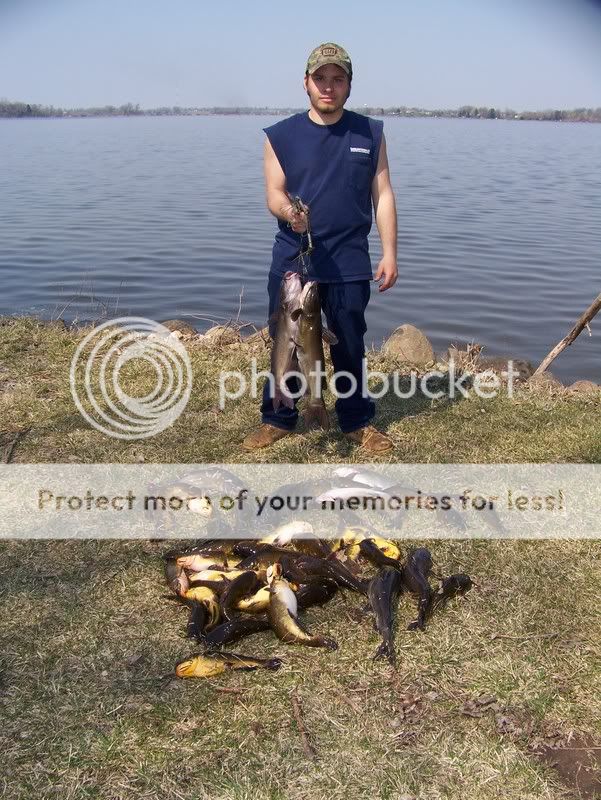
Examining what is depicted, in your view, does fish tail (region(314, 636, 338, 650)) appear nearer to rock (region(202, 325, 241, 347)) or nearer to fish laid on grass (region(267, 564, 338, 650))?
fish laid on grass (region(267, 564, 338, 650))

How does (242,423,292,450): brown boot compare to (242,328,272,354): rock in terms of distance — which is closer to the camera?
(242,423,292,450): brown boot

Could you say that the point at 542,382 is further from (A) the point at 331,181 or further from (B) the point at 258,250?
(B) the point at 258,250

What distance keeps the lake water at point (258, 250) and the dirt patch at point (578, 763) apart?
8.30m

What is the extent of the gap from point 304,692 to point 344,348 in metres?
3.08

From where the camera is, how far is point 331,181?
18.9ft

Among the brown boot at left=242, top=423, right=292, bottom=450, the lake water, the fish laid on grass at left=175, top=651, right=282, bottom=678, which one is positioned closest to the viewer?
the fish laid on grass at left=175, top=651, right=282, bottom=678

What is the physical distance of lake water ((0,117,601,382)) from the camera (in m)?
14.6

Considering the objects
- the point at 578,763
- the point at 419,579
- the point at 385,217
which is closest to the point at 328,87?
the point at 385,217

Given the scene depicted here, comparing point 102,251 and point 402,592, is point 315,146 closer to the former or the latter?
point 402,592

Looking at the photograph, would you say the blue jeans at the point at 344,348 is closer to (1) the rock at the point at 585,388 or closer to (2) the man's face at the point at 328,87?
(2) the man's face at the point at 328,87

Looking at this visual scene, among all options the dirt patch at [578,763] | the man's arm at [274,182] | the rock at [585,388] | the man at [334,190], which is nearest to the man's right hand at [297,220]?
the man at [334,190]

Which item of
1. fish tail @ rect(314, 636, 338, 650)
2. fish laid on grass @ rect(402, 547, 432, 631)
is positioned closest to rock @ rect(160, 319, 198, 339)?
fish laid on grass @ rect(402, 547, 432, 631)

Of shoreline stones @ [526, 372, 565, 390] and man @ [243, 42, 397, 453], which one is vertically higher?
man @ [243, 42, 397, 453]

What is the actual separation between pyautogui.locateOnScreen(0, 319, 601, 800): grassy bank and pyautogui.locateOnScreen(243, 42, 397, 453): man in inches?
83.1
